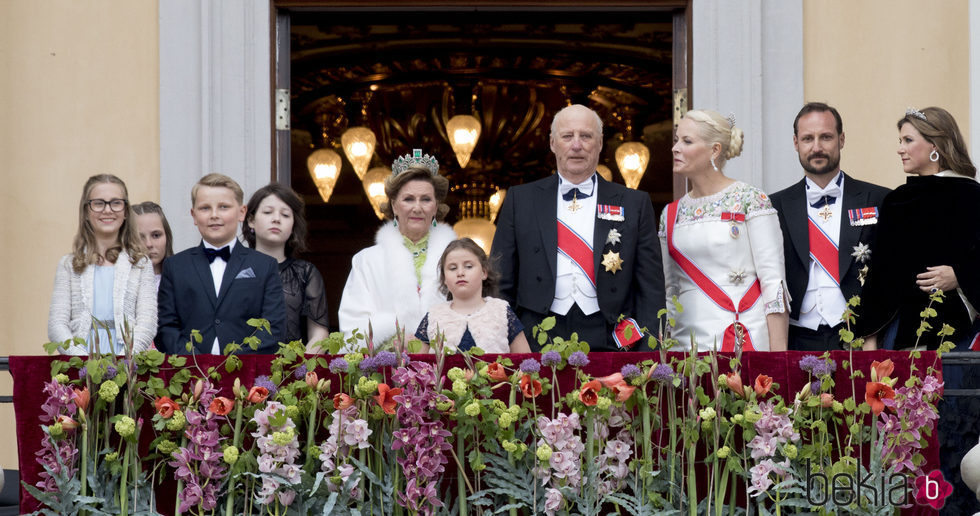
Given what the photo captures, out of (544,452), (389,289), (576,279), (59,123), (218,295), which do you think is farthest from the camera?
(59,123)

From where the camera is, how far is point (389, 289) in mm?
5789

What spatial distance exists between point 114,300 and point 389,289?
1121 millimetres

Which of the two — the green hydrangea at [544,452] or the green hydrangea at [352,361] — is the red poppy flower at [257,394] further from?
the green hydrangea at [544,452]

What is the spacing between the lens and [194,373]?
4609 mm

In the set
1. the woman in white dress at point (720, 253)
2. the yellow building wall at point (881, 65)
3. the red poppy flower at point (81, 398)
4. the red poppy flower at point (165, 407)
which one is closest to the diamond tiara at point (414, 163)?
the woman in white dress at point (720, 253)

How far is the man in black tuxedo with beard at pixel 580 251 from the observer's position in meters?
5.63

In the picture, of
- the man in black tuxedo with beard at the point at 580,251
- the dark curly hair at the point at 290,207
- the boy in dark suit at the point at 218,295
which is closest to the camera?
the boy in dark suit at the point at 218,295

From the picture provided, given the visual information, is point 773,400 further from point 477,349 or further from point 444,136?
point 444,136

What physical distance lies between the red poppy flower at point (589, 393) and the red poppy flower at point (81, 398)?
1.59m

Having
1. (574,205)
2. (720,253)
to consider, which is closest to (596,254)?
(574,205)

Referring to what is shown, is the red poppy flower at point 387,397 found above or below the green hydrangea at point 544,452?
above

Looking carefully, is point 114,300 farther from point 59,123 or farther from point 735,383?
point 735,383

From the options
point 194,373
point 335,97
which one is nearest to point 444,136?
point 335,97

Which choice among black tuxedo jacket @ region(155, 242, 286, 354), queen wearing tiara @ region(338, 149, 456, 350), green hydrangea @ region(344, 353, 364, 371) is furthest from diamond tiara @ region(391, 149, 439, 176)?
green hydrangea @ region(344, 353, 364, 371)
